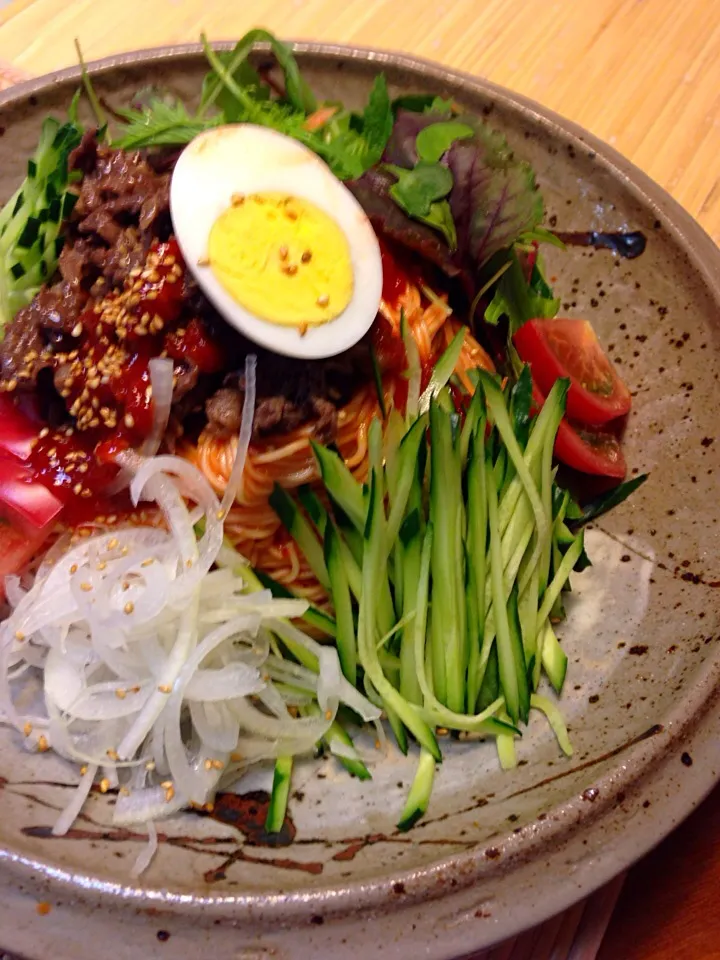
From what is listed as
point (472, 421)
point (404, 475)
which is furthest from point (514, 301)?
point (404, 475)

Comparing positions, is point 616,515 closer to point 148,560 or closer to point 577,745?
point 577,745

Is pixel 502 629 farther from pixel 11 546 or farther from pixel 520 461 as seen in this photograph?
pixel 11 546

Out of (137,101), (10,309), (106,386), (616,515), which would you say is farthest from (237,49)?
(616,515)

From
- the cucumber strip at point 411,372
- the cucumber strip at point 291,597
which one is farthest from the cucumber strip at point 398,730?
the cucumber strip at point 411,372

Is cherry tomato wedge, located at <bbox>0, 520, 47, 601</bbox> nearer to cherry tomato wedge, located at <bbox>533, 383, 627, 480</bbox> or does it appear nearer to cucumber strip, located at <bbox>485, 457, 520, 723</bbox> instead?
cucumber strip, located at <bbox>485, 457, 520, 723</bbox>

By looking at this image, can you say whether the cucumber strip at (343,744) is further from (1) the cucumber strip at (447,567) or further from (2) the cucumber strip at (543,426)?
A: (2) the cucumber strip at (543,426)

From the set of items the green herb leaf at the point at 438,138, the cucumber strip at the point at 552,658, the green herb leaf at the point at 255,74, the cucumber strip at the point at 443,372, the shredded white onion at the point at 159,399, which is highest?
the green herb leaf at the point at 255,74

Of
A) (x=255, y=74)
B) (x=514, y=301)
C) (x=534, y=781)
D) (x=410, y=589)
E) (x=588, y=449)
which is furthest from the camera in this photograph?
(x=255, y=74)
